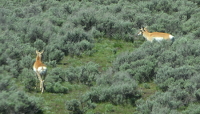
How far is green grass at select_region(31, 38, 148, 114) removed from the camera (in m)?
10.6

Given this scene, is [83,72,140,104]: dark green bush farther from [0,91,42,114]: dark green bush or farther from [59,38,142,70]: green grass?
[59,38,142,70]: green grass

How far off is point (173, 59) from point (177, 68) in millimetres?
1275

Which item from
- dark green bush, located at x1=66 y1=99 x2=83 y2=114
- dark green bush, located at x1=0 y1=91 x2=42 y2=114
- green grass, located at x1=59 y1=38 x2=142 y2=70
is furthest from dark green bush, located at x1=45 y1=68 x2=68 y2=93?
dark green bush, located at x1=0 y1=91 x2=42 y2=114

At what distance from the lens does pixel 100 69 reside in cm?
1394

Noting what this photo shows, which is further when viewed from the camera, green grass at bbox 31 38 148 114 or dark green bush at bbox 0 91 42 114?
green grass at bbox 31 38 148 114

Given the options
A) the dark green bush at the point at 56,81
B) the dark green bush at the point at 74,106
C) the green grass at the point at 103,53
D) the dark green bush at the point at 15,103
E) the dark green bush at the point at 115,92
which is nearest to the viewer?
the dark green bush at the point at 15,103

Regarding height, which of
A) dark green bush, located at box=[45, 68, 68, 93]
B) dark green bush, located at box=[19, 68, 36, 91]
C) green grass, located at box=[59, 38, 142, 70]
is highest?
dark green bush, located at box=[19, 68, 36, 91]

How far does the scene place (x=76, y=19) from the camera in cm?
1888

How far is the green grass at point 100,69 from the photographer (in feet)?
34.8

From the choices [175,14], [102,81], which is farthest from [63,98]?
[175,14]

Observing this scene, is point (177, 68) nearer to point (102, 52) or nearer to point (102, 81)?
point (102, 81)

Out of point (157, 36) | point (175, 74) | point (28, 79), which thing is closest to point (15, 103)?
point (28, 79)

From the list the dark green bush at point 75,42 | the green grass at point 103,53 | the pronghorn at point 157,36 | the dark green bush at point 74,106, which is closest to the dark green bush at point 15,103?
the dark green bush at point 74,106

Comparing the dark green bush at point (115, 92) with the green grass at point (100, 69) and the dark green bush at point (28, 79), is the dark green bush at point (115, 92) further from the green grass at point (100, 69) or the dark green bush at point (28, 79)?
the dark green bush at point (28, 79)
